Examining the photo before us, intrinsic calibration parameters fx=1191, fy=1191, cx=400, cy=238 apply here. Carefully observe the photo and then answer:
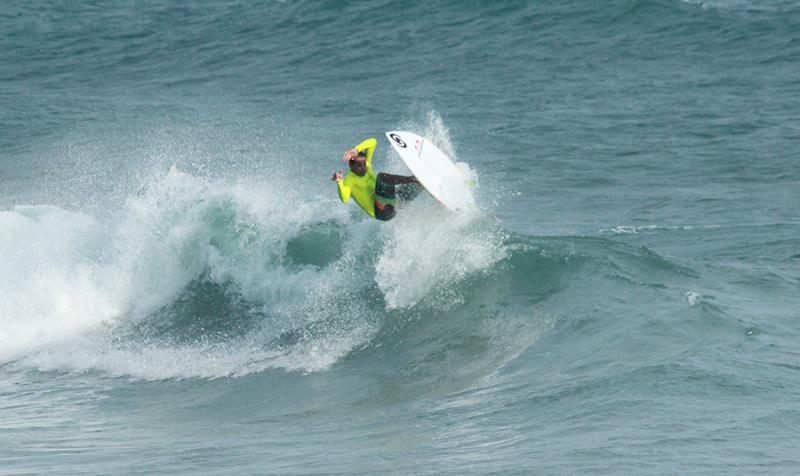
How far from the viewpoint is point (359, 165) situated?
1410 centimetres

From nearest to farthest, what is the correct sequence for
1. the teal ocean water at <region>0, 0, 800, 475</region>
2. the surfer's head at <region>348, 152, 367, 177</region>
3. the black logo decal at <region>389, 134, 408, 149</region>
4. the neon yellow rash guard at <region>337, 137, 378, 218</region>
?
1. the teal ocean water at <region>0, 0, 800, 475</region>
2. the surfer's head at <region>348, 152, 367, 177</region>
3. the neon yellow rash guard at <region>337, 137, 378, 218</region>
4. the black logo decal at <region>389, 134, 408, 149</region>

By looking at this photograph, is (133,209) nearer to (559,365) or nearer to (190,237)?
(190,237)

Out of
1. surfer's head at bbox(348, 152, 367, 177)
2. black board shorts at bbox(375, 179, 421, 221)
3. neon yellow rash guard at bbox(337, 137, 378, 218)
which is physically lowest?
black board shorts at bbox(375, 179, 421, 221)

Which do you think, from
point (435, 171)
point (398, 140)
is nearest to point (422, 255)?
point (435, 171)

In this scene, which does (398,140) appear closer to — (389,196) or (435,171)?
(435,171)

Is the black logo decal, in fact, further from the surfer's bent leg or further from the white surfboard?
the surfer's bent leg

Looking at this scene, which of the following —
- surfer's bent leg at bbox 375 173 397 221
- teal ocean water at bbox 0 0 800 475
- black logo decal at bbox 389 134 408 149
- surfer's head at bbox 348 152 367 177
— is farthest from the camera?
black logo decal at bbox 389 134 408 149

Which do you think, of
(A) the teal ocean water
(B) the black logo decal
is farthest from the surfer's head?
(A) the teal ocean water

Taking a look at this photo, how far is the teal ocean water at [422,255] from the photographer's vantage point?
1049cm

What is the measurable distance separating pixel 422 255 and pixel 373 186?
116cm

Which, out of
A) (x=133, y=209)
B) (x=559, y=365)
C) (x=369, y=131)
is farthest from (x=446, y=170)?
(x=369, y=131)

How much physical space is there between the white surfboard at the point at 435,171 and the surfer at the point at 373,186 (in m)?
0.21

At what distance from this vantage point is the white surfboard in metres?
14.5

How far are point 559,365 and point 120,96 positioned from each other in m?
21.5
